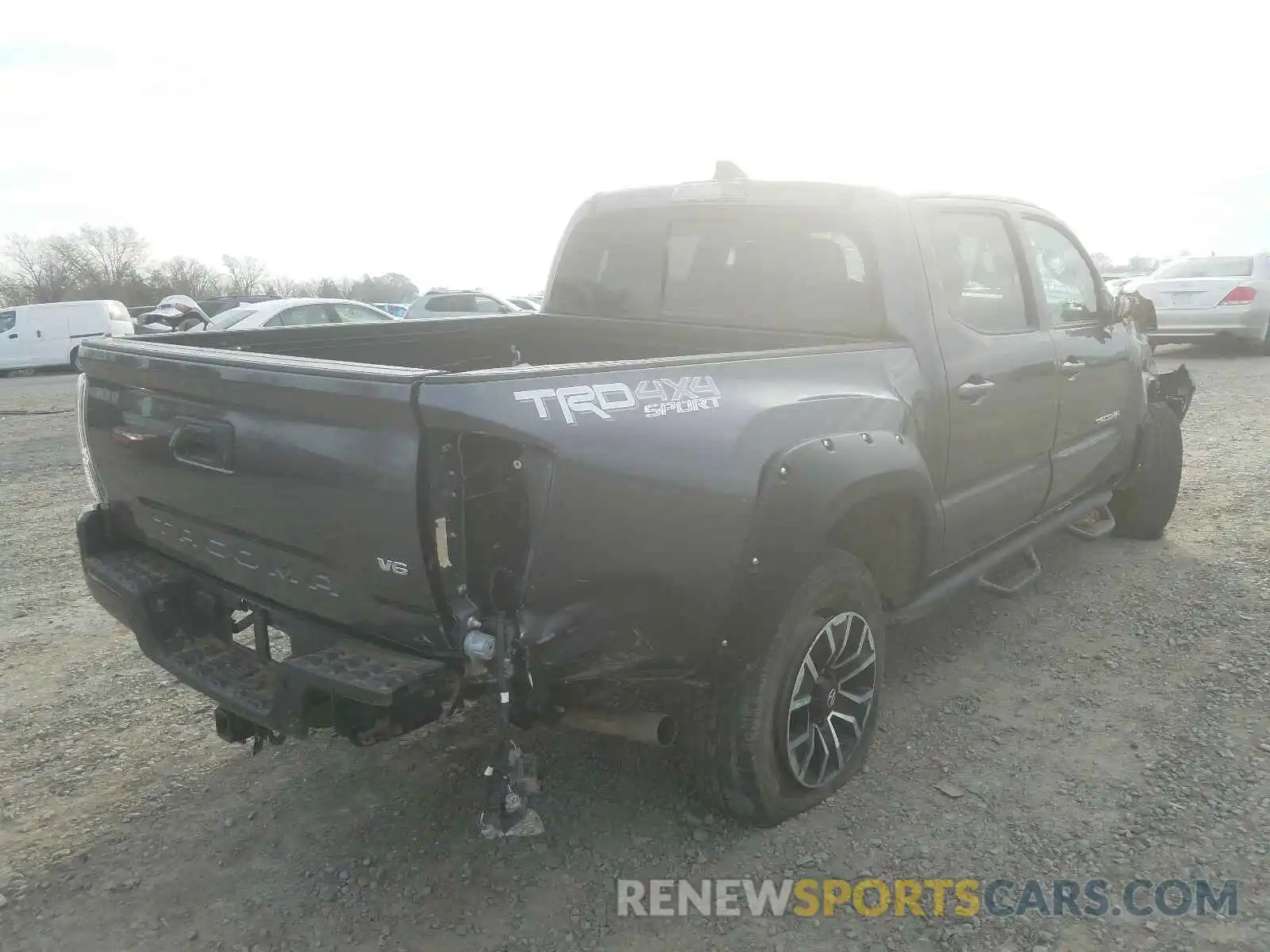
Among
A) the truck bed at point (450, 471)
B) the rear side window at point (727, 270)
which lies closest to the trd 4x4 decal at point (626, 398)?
the truck bed at point (450, 471)

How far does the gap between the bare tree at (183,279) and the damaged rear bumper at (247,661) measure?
50.3 meters

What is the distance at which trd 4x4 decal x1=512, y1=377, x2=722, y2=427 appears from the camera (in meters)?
2.12

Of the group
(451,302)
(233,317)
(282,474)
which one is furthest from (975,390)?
(451,302)

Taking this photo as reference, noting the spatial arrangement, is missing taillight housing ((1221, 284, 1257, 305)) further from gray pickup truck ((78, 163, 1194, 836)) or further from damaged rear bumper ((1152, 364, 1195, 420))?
gray pickup truck ((78, 163, 1194, 836))

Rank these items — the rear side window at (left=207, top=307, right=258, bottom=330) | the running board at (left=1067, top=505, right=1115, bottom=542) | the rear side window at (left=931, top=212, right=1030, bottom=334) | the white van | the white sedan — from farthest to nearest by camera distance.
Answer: the white van
the white sedan
the rear side window at (left=207, top=307, right=258, bottom=330)
the running board at (left=1067, top=505, right=1115, bottom=542)
the rear side window at (left=931, top=212, right=1030, bottom=334)

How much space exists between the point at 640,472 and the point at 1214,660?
2.92m

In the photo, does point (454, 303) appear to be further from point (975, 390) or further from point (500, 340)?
point (975, 390)

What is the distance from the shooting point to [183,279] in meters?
51.7

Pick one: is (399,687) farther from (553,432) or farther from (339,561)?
(553,432)

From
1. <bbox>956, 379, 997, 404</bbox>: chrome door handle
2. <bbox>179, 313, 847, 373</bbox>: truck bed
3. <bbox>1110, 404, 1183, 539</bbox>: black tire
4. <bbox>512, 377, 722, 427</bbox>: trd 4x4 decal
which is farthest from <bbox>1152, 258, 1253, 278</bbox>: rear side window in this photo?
<bbox>512, 377, 722, 427</bbox>: trd 4x4 decal

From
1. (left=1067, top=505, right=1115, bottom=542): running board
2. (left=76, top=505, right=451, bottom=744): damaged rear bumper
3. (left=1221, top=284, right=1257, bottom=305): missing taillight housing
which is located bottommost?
(left=1067, top=505, right=1115, bottom=542): running board

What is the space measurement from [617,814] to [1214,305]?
13.7 metres

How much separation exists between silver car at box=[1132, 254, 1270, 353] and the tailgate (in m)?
13.6

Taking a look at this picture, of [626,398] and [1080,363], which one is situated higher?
[626,398]
